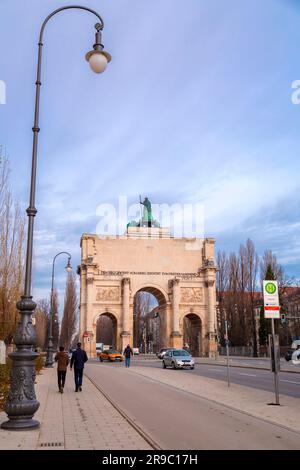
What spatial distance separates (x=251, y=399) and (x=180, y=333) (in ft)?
184

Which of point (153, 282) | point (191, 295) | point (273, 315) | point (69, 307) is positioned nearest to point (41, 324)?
point (69, 307)

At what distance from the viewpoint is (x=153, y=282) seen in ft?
243

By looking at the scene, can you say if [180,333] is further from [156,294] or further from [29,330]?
[29,330]

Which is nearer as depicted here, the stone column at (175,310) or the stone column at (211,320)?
the stone column at (211,320)

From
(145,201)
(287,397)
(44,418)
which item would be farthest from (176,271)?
(44,418)

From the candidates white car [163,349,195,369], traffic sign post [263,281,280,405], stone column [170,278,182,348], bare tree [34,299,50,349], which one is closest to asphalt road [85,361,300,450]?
traffic sign post [263,281,280,405]

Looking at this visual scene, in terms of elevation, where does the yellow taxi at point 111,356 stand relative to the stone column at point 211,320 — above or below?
below

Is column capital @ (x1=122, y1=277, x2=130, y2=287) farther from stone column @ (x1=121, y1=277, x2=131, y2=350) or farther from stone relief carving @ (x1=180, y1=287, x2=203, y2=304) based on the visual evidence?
stone relief carving @ (x1=180, y1=287, x2=203, y2=304)

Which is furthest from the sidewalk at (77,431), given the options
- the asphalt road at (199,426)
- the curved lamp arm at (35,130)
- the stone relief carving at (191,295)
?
the stone relief carving at (191,295)

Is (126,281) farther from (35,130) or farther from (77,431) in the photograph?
(77,431)

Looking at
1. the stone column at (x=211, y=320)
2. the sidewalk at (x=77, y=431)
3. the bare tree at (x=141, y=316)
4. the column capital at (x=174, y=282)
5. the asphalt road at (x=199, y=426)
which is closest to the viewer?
the sidewalk at (x=77, y=431)

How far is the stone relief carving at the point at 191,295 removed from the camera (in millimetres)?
74625

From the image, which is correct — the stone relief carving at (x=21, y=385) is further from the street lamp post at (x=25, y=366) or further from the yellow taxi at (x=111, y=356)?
the yellow taxi at (x=111, y=356)

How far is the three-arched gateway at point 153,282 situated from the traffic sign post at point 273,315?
187 feet
